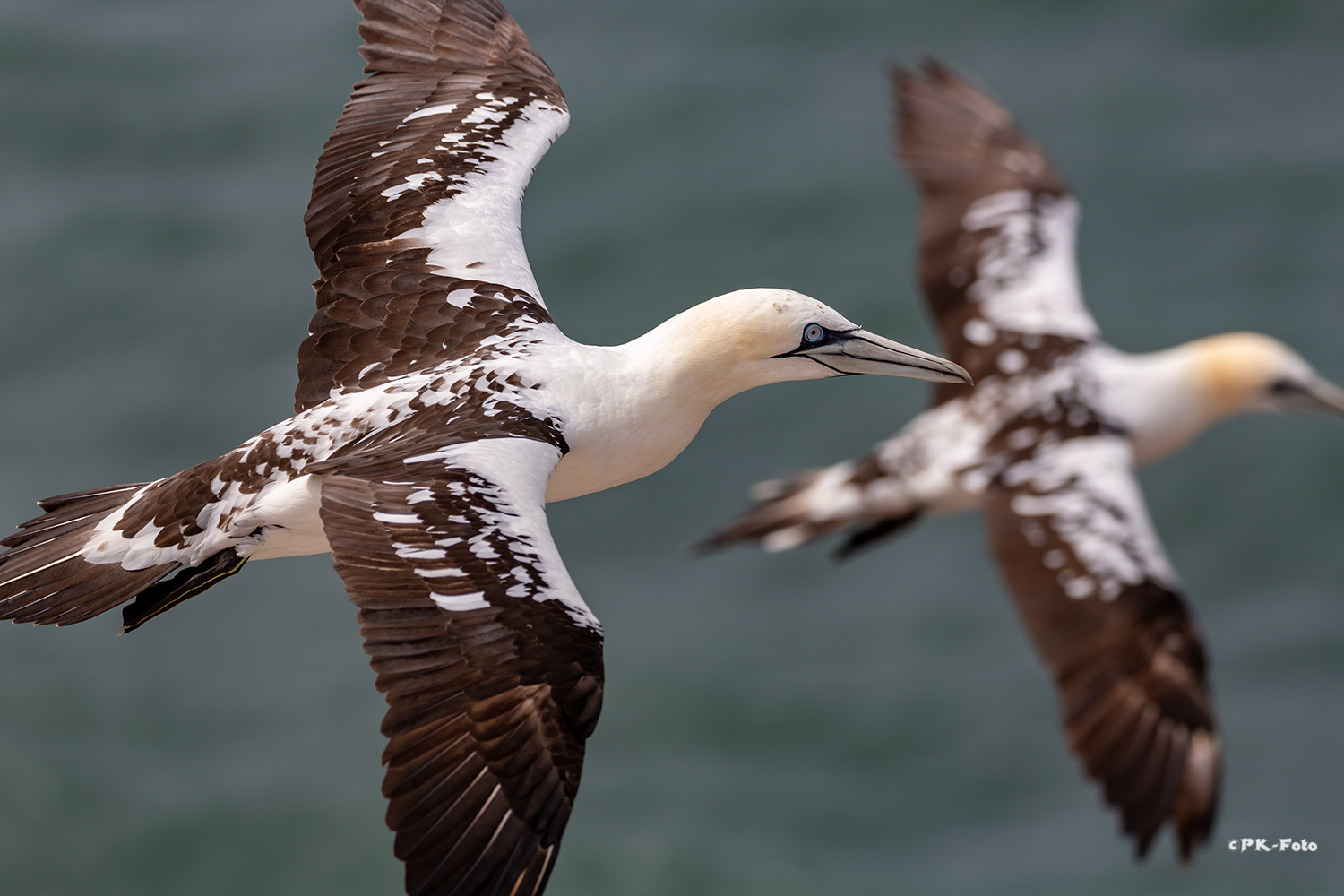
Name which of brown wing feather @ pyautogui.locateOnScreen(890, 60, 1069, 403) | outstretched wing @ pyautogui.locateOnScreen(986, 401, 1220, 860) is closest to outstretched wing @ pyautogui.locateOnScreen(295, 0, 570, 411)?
outstretched wing @ pyautogui.locateOnScreen(986, 401, 1220, 860)

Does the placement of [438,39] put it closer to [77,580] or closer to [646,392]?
[646,392]

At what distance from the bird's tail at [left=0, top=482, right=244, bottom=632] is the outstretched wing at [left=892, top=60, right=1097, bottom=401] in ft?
24.6

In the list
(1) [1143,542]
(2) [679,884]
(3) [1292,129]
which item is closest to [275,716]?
(2) [679,884]

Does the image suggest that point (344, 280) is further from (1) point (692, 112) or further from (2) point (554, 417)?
(1) point (692, 112)

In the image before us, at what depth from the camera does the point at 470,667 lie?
20.0 feet

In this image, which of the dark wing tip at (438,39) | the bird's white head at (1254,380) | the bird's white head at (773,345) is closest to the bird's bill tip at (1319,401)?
the bird's white head at (1254,380)

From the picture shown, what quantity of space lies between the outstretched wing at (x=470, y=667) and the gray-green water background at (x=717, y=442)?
37.4ft

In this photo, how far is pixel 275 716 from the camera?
18.1 metres

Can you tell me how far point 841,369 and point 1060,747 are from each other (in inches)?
431

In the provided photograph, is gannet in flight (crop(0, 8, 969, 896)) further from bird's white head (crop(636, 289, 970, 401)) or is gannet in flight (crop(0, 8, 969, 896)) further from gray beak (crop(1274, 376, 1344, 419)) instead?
gray beak (crop(1274, 376, 1344, 419))

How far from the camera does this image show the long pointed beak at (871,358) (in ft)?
25.4

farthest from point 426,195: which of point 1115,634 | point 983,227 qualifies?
point 983,227

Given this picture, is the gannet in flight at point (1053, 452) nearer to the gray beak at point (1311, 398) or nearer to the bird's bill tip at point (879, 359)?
the gray beak at point (1311, 398)

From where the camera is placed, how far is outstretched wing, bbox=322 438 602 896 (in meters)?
5.88
